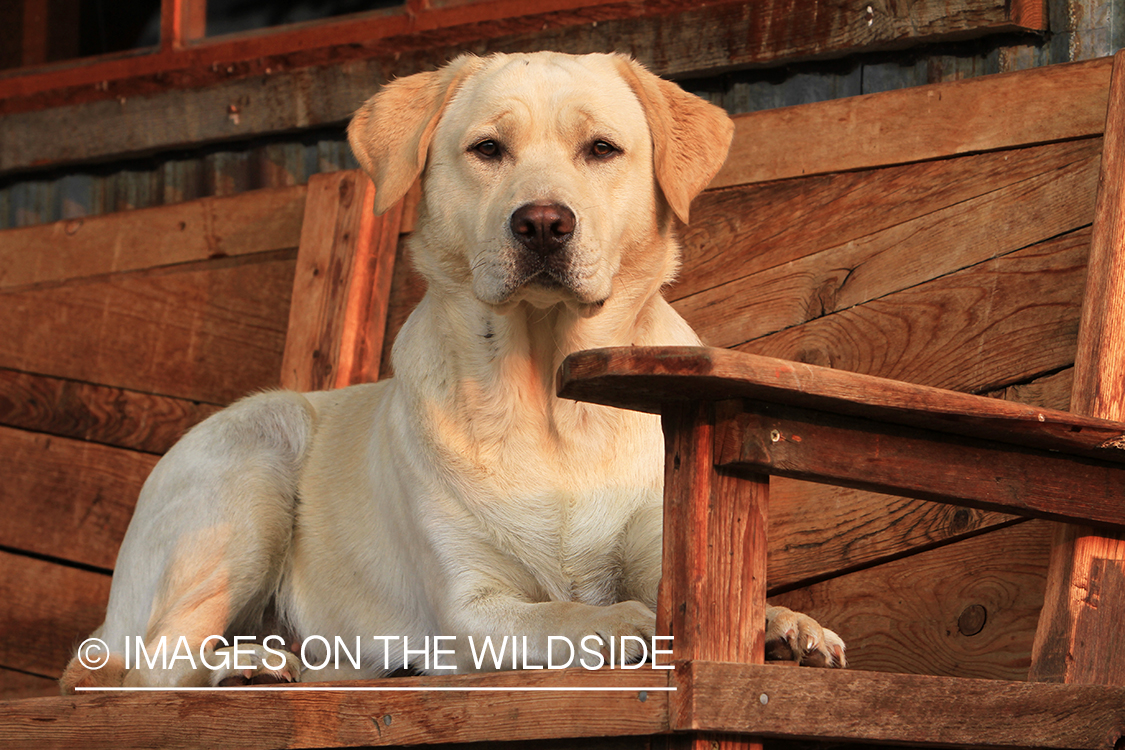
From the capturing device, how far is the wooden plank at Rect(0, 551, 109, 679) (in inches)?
171

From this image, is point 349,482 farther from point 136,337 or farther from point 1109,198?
point 1109,198

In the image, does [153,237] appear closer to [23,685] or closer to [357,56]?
[357,56]

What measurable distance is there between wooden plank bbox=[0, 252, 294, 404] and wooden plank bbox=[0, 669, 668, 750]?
1.94 meters

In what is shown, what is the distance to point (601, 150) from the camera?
2.87 metres

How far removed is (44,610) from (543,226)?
280 cm

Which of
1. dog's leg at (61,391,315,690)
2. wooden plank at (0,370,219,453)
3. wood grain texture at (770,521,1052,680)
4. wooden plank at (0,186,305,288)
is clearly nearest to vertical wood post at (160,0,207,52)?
wooden plank at (0,186,305,288)

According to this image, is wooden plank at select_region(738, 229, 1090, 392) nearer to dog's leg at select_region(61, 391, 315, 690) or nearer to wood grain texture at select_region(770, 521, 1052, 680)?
wood grain texture at select_region(770, 521, 1052, 680)

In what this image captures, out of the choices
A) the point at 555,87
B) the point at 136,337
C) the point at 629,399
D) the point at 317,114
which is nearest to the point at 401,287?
the point at 317,114

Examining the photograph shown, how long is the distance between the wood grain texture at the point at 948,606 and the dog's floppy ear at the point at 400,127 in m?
1.54

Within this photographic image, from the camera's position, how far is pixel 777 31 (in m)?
3.67

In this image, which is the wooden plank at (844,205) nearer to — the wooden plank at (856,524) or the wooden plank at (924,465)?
the wooden plank at (856,524)

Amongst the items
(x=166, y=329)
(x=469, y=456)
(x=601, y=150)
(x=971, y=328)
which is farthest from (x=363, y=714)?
(x=166, y=329)

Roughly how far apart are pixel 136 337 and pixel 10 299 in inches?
25.1

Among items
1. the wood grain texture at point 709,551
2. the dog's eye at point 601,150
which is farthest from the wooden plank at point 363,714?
the dog's eye at point 601,150
